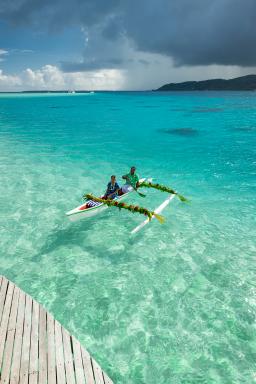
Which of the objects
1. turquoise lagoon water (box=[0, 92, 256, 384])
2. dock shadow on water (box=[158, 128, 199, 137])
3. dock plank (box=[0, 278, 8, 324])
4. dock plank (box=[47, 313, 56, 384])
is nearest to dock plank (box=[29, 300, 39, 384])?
dock plank (box=[47, 313, 56, 384])

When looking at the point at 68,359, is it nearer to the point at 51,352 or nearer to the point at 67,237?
the point at 51,352

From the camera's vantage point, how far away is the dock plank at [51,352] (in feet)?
20.6

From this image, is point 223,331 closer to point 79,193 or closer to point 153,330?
point 153,330

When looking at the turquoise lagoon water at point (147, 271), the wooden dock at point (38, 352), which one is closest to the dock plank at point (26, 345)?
the wooden dock at point (38, 352)

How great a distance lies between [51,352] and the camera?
6.87m

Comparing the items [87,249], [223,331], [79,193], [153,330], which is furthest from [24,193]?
[223,331]

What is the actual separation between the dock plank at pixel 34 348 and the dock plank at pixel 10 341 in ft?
1.56

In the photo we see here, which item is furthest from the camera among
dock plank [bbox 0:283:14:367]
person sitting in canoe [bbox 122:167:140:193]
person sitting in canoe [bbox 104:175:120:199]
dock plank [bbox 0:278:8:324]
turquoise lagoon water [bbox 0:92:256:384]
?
person sitting in canoe [bbox 122:167:140:193]

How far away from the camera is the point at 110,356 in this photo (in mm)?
8352

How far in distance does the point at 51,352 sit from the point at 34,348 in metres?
0.46

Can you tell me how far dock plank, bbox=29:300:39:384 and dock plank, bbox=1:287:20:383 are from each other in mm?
476

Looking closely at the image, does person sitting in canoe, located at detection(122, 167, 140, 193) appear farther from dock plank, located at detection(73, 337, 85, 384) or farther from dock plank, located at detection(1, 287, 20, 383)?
dock plank, located at detection(73, 337, 85, 384)

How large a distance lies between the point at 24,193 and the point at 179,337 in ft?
50.1

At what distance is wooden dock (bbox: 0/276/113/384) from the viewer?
628cm
